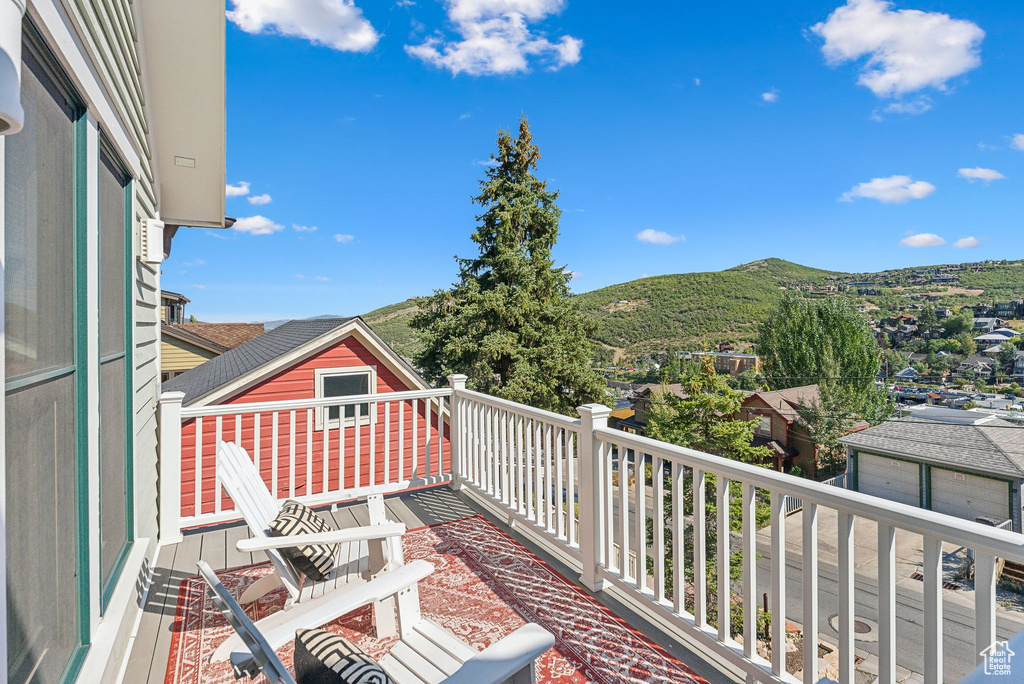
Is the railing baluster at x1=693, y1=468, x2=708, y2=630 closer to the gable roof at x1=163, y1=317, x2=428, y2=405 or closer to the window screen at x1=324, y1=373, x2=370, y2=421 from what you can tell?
the gable roof at x1=163, y1=317, x2=428, y2=405

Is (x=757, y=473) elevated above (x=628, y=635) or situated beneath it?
elevated above

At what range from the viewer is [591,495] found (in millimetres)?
2824

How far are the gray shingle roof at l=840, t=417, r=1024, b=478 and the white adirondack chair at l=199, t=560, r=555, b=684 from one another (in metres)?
10.6

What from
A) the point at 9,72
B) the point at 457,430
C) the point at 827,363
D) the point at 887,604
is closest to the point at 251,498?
the point at 457,430

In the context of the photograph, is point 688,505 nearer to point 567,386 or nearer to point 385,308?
point 567,386

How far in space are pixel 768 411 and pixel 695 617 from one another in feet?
94.9

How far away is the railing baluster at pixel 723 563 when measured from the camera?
204cm

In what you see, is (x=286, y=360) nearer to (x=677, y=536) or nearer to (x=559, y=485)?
(x=559, y=485)

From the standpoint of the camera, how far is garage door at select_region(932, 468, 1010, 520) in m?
9.68

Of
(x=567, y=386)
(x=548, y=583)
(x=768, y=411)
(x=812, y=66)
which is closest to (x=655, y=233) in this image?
(x=812, y=66)

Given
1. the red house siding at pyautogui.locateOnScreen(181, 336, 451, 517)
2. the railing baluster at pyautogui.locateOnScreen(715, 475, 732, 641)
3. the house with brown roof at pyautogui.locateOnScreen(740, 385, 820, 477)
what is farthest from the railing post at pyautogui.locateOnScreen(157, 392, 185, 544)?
the house with brown roof at pyautogui.locateOnScreen(740, 385, 820, 477)

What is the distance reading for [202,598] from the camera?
2.90m

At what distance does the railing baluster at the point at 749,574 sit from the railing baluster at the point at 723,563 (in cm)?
7

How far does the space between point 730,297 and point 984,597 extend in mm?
40969
